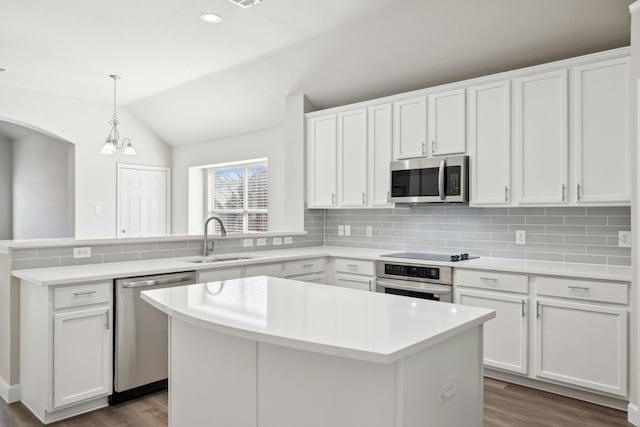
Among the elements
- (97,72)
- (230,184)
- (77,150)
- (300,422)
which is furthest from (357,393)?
(77,150)

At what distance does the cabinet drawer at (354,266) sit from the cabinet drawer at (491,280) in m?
0.80

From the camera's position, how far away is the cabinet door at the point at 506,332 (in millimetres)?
3199

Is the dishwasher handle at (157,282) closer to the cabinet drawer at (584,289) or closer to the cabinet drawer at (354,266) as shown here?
the cabinet drawer at (354,266)

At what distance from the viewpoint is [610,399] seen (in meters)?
2.92

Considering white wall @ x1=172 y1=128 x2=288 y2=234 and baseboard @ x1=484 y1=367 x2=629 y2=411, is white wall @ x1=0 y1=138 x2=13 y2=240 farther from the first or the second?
baseboard @ x1=484 y1=367 x2=629 y2=411

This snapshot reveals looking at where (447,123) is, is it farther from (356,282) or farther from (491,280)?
(356,282)

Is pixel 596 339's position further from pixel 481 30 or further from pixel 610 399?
pixel 481 30

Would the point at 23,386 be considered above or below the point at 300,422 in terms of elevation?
below

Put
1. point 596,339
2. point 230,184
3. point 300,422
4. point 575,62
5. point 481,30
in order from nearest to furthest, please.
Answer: point 300,422 → point 596,339 → point 575,62 → point 481,30 → point 230,184

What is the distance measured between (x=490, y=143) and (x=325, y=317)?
2528 millimetres

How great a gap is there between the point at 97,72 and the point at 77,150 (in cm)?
157

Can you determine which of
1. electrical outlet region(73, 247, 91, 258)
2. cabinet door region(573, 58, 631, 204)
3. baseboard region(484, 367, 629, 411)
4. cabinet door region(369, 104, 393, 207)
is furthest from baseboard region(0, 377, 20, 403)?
cabinet door region(573, 58, 631, 204)

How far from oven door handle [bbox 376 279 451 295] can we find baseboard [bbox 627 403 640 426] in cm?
131

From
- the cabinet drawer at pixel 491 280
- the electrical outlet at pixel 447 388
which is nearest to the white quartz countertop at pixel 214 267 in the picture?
the cabinet drawer at pixel 491 280
